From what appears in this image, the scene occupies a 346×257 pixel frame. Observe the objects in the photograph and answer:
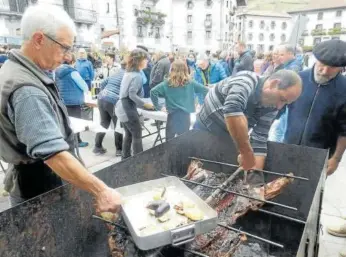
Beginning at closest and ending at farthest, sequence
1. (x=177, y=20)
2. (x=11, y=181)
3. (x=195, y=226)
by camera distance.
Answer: (x=195, y=226) → (x=11, y=181) → (x=177, y=20)

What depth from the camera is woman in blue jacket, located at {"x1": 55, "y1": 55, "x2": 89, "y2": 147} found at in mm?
4844

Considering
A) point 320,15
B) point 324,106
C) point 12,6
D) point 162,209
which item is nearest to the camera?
point 162,209

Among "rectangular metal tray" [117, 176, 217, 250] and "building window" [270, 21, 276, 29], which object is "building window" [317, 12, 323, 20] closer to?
"building window" [270, 21, 276, 29]

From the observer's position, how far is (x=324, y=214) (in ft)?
11.1

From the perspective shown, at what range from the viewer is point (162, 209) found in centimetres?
157

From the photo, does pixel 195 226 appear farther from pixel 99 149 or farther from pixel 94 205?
pixel 99 149

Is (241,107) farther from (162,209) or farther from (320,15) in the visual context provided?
(320,15)

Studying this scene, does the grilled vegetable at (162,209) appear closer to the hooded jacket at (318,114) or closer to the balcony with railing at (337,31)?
the hooded jacket at (318,114)

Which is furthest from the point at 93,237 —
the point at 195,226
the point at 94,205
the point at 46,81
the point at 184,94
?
the point at 184,94

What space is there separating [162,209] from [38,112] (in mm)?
811

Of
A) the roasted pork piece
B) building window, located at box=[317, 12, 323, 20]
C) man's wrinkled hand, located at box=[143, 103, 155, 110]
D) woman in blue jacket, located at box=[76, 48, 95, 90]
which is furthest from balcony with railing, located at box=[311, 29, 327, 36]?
the roasted pork piece

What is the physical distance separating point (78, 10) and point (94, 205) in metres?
28.9

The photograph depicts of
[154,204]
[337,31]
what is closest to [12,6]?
[154,204]

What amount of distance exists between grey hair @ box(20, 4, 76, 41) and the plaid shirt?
1244 mm
